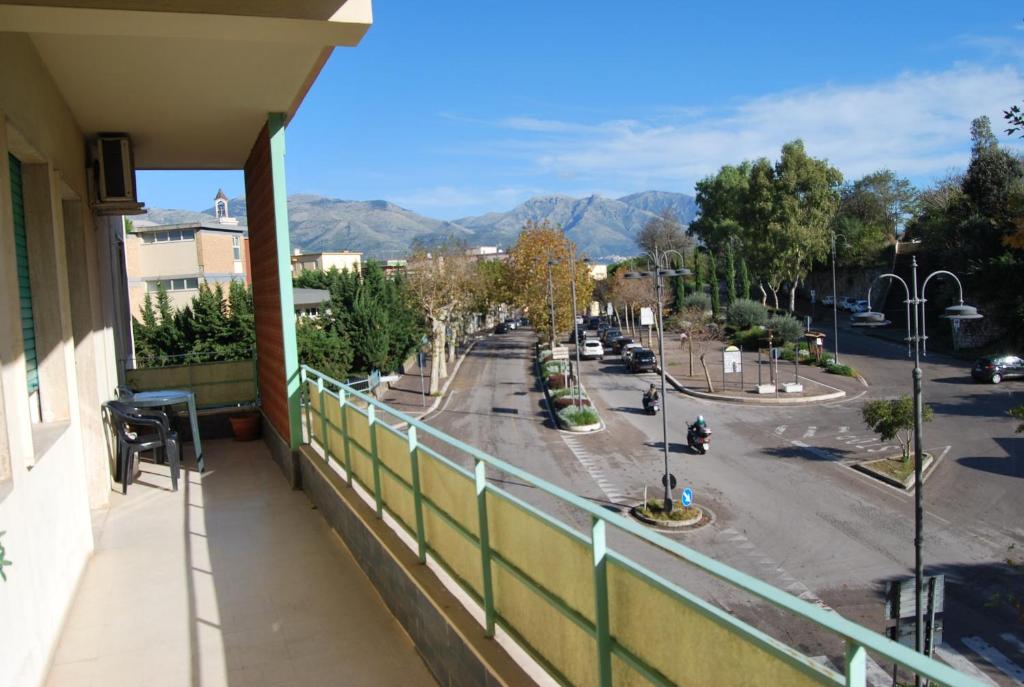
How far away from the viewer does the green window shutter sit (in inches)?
231

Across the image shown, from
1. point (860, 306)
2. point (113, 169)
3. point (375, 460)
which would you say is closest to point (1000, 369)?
point (860, 306)

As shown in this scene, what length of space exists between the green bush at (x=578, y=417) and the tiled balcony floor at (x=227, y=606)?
900 inches

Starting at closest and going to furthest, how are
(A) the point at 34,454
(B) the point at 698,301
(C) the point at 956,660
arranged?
(A) the point at 34,454 < (C) the point at 956,660 < (B) the point at 698,301

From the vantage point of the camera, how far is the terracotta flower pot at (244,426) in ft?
36.9

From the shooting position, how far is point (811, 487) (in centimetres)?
2147

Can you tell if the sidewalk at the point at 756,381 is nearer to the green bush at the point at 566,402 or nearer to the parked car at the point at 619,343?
the parked car at the point at 619,343

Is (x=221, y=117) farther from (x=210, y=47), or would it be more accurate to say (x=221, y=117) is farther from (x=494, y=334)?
(x=494, y=334)

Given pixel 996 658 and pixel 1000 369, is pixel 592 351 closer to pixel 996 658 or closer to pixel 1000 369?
pixel 1000 369

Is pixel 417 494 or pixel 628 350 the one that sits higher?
pixel 417 494

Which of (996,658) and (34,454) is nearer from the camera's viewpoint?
(34,454)

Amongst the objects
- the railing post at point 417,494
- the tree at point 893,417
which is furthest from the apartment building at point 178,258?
the railing post at point 417,494

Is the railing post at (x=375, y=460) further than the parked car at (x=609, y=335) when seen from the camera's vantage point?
No

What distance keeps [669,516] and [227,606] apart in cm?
1528

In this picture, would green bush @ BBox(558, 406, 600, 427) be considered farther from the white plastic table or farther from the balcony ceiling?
the white plastic table
